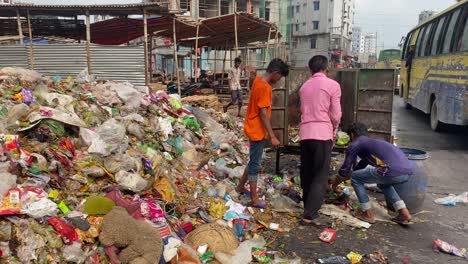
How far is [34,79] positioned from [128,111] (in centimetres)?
162

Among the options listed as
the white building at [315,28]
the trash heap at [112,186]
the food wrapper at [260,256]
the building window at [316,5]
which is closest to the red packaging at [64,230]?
the trash heap at [112,186]

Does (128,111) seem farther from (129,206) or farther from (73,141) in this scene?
(129,206)

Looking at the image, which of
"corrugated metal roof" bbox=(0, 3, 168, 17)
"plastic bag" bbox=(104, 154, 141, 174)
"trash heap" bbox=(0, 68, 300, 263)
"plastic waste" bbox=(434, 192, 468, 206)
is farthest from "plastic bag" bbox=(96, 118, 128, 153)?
"corrugated metal roof" bbox=(0, 3, 168, 17)

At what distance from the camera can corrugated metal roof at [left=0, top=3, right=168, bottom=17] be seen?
30.8 ft

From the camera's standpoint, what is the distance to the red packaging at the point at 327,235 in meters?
4.01

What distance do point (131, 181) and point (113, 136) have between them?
3.80 feet

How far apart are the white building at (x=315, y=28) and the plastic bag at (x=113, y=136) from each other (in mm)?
49453

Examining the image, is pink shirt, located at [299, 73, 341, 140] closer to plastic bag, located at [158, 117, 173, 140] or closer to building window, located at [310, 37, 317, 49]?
plastic bag, located at [158, 117, 173, 140]

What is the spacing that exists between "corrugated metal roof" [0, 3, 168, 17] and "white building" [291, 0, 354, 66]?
4470 cm

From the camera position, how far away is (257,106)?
4.54m

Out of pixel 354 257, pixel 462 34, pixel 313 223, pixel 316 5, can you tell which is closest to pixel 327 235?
pixel 313 223

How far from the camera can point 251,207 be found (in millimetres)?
4699

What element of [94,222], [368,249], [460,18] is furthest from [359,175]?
[460,18]

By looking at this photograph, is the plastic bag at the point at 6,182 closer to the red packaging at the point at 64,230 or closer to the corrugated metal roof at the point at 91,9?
the red packaging at the point at 64,230
